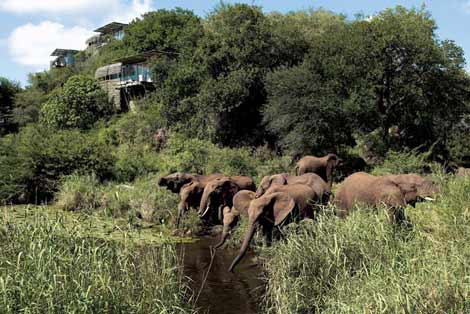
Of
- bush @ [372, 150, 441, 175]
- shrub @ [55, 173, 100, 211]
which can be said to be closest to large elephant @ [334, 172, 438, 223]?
shrub @ [55, 173, 100, 211]

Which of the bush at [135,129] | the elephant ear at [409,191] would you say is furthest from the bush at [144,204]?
the bush at [135,129]

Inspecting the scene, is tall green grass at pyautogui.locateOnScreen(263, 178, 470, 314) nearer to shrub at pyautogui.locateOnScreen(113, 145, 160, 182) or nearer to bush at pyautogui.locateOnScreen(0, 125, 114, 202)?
bush at pyautogui.locateOnScreen(0, 125, 114, 202)

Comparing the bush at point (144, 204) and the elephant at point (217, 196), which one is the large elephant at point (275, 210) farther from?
the bush at point (144, 204)

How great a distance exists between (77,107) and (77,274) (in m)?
36.0

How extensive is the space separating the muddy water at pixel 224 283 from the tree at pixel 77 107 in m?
29.4

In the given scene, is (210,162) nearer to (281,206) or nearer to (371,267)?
(281,206)

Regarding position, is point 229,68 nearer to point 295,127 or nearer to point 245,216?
point 295,127

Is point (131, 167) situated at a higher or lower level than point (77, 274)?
lower

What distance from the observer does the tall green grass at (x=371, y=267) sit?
576 cm

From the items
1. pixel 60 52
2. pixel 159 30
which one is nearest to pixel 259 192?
pixel 159 30

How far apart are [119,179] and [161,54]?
67.3 feet

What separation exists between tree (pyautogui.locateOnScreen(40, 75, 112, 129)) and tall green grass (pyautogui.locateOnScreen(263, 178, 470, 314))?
32925mm

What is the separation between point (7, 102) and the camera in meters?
54.0

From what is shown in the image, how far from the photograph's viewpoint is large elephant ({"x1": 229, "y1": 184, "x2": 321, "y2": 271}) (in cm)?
969
